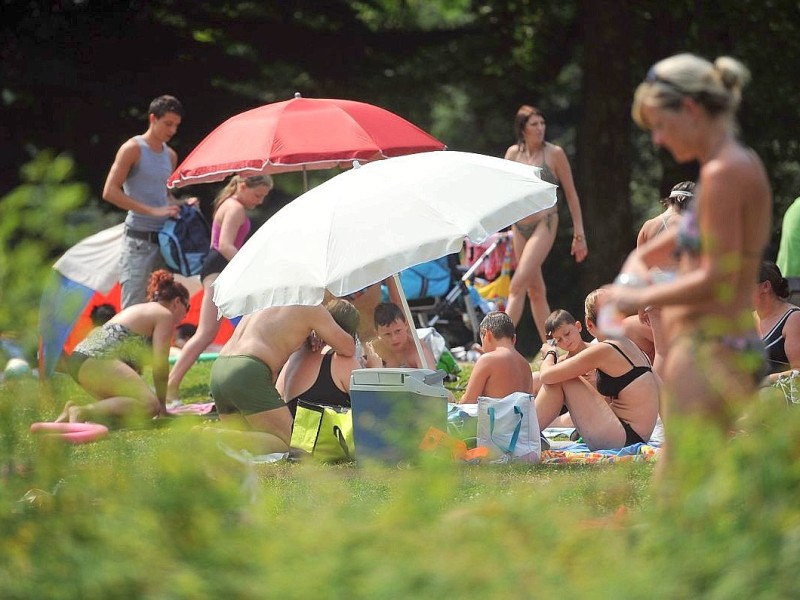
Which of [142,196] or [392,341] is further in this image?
[142,196]

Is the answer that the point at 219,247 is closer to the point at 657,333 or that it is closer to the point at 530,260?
the point at 530,260

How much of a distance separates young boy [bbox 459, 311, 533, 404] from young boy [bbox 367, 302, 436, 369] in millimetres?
435

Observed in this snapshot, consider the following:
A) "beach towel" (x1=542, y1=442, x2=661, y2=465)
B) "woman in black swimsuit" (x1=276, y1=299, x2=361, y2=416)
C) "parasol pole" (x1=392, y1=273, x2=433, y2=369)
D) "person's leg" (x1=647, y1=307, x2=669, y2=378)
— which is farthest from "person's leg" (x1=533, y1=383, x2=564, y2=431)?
"woman in black swimsuit" (x1=276, y1=299, x2=361, y2=416)

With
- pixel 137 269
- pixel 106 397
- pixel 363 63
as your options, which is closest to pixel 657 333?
pixel 106 397

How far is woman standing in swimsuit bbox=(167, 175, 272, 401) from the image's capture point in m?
9.33

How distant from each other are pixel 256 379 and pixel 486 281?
5741 millimetres

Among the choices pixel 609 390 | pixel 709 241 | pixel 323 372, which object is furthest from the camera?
pixel 323 372

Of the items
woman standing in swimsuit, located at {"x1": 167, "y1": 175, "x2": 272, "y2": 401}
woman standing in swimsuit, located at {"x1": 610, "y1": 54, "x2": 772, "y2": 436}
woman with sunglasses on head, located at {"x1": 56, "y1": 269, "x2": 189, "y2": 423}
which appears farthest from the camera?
woman standing in swimsuit, located at {"x1": 167, "y1": 175, "x2": 272, "y2": 401}

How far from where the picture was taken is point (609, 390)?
23.6 feet

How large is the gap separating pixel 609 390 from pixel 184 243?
3.89 meters

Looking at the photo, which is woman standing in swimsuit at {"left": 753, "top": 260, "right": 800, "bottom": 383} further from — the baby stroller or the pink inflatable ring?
the baby stroller

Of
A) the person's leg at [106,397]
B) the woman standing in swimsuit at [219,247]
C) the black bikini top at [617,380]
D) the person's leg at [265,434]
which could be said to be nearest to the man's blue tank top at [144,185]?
the woman standing in swimsuit at [219,247]

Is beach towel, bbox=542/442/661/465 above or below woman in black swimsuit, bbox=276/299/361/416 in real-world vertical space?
below

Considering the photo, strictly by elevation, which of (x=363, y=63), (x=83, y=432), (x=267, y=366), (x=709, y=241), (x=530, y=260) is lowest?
(x=83, y=432)
